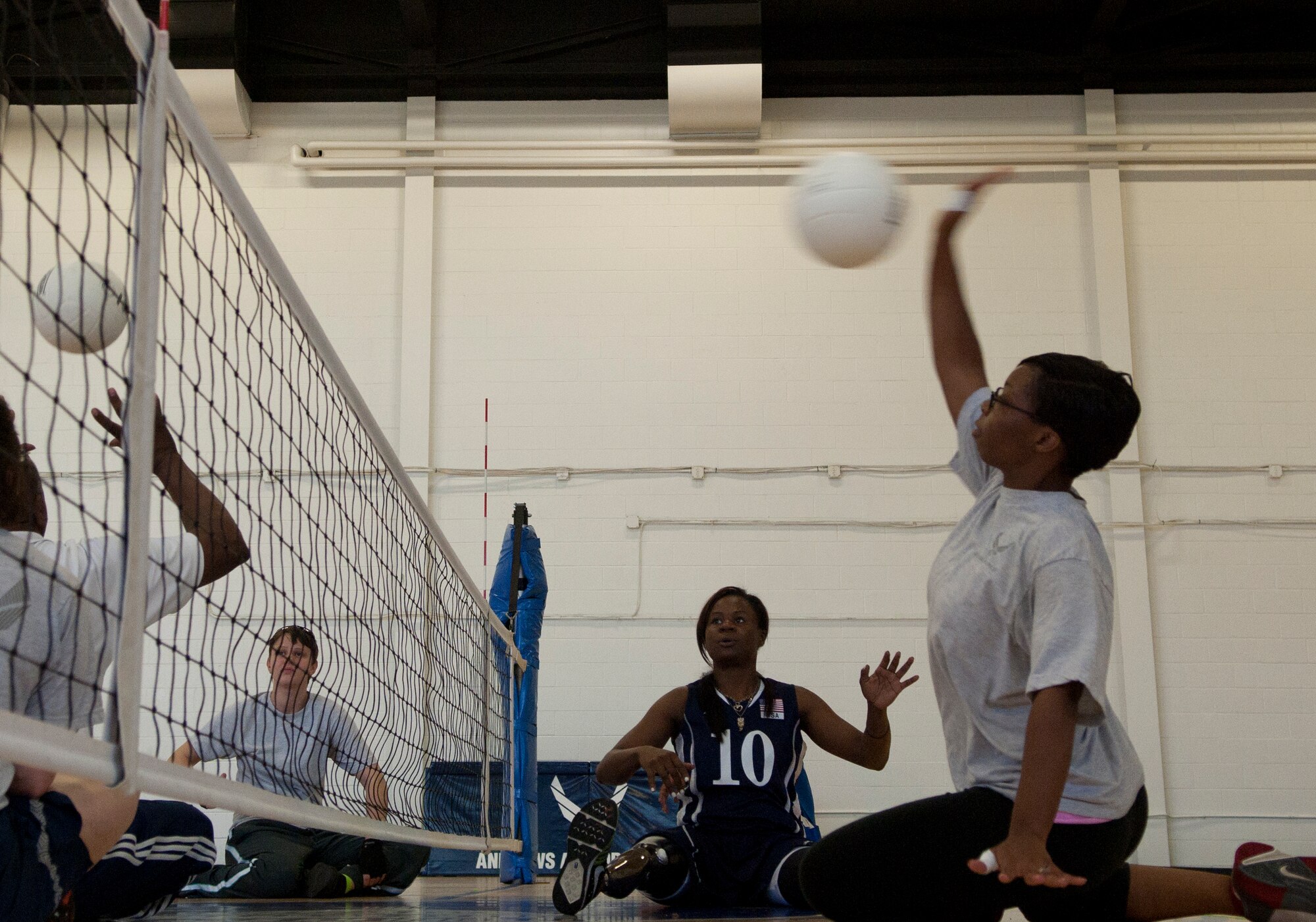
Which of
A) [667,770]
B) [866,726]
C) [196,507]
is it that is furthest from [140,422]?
[866,726]

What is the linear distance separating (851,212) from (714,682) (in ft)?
6.55

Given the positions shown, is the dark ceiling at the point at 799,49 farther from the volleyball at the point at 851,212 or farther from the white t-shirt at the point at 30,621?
the white t-shirt at the point at 30,621

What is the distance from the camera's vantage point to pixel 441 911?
3.92 meters

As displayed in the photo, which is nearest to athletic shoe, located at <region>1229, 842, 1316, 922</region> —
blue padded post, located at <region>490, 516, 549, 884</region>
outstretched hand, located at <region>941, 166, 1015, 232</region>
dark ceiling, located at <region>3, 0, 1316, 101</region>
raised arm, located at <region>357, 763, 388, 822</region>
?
outstretched hand, located at <region>941, 166, 1015, 232</region>

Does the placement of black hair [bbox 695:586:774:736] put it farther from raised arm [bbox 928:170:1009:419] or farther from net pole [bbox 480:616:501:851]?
raised arm [bbox 928:170:1009:419]

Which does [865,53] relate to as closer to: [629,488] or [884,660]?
[629,488]

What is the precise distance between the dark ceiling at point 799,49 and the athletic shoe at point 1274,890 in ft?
24.4

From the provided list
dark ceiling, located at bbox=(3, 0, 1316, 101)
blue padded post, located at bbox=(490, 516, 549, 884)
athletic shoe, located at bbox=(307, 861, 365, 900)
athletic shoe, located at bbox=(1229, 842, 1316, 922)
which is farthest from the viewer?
dark ceiling, located at bbox=(3, 0, 1316, 101)

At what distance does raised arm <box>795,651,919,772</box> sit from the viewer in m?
3.94

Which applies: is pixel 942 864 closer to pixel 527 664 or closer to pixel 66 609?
pixel 66 609

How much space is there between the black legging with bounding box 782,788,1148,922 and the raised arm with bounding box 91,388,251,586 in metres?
1.28

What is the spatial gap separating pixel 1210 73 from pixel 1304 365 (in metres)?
2.37

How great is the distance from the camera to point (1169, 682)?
812 cm

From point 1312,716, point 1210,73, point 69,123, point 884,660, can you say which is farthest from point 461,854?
point 1210,73
